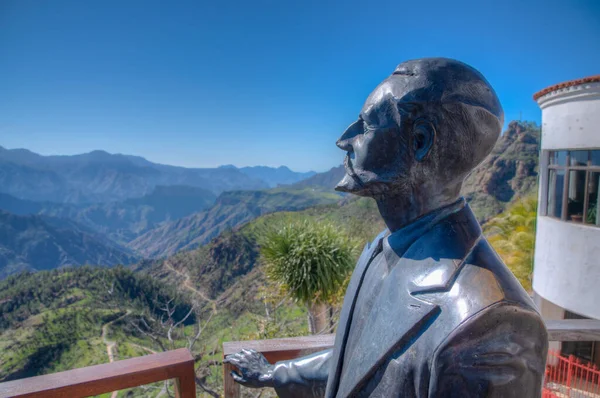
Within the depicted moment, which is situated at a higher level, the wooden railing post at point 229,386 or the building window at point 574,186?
the building window at point 574,186

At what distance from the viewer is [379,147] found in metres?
1.07

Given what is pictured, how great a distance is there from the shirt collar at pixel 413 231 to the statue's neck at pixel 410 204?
1 centimetres

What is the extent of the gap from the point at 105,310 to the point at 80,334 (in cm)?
388

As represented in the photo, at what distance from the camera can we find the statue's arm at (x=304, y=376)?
1.43 m

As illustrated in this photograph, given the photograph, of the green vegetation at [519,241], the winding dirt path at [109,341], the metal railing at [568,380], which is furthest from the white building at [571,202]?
the winding dirt path at [109,341]

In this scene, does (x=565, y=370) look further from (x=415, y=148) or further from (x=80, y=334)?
(x=80, y=334)

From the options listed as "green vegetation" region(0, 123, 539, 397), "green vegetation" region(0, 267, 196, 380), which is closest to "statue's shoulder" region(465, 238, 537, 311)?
"green vegetation" region(0, 123, 539, 397)

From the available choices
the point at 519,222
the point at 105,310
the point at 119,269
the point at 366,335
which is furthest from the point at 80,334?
the point at 366,335

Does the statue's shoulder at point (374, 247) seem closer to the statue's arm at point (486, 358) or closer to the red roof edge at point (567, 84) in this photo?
the statue's arm at point (486, 358)

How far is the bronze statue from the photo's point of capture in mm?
848

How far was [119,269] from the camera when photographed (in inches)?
1547

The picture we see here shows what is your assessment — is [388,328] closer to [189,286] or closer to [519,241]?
[519,241]

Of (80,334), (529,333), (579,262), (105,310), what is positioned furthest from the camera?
(105,310)

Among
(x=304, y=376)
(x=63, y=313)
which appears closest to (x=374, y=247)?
(x=304, y=376)
